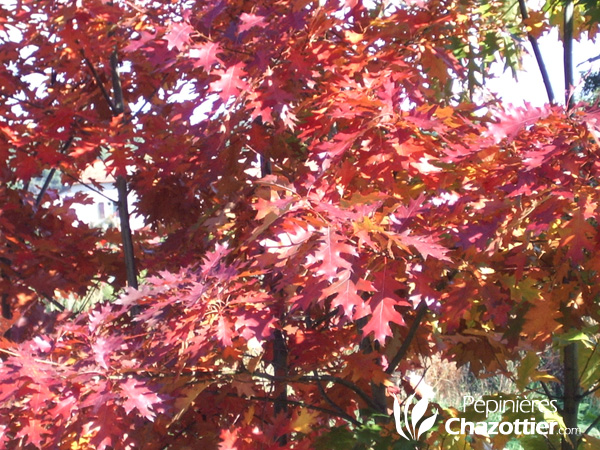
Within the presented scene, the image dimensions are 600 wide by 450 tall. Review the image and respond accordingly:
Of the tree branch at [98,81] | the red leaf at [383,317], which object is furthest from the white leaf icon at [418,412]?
the tree branch at [98,81]

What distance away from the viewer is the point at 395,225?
5.41 ft

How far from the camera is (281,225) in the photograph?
1.65 m

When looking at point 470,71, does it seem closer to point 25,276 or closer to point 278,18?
point 278,18

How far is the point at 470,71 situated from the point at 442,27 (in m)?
1.26

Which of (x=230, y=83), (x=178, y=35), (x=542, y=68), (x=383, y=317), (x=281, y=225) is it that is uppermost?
(x=542, y=68)

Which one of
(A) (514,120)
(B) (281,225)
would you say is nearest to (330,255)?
(B) (281,225)

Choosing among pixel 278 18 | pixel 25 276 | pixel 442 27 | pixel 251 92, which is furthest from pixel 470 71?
pixel 25 276

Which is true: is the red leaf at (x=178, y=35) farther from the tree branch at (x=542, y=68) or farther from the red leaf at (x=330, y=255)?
the tree branch at (x=542, y=68)

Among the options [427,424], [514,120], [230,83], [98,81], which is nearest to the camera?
[514,120]

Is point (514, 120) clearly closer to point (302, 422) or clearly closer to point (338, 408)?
point (302, 422)

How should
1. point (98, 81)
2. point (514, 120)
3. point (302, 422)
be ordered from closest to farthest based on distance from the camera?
1. point (514, 120)
2. point (302, 422)
3. point (98, 81)

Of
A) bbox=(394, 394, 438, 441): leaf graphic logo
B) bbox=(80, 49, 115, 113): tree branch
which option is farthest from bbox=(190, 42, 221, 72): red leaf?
bbox=(394, 394, 438, 441): leaf graphic logo

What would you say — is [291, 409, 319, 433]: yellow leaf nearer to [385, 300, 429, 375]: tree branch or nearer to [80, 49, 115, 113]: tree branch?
[385, 300, 429, 375]: tree branch

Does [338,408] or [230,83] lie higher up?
[230,83]
